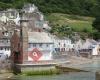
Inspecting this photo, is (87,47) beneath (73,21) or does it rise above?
beneath

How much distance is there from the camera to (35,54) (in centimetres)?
7675

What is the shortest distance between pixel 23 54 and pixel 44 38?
1027 cm

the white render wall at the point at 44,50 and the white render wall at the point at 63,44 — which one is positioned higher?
the white render wall at the point at 63,44

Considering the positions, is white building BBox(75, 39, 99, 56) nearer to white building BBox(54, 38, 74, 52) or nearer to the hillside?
white building BBox(54, 38, 74, 52)

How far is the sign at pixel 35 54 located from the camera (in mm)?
75938

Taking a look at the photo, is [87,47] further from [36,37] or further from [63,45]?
[36,37]

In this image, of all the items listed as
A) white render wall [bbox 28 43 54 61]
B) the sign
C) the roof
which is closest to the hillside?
white render wall [bbox 28 43 54 61]

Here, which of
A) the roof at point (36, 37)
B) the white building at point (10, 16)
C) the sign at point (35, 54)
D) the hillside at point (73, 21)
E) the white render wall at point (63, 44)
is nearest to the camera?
the sign at point (35, 54)

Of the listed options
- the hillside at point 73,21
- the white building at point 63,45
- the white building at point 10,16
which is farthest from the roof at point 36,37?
the hillside at point 73,21

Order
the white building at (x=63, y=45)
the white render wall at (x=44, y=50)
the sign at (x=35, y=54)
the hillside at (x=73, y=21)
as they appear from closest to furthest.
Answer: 1. the sign at (x=35, y=54)
2. the white render wall at (x=44, y=50)
3. the white building at (x=63, y=45)
4. the hillside at (x=73, y=21)

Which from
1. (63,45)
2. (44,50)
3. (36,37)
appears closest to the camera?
(36,37)

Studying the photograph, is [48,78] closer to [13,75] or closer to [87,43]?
[13,75]

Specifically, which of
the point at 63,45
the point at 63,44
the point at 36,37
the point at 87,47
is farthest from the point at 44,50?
the point at 87,47

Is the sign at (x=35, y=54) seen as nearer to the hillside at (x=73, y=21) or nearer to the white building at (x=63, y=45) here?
the white building at (x=63, y=45)
